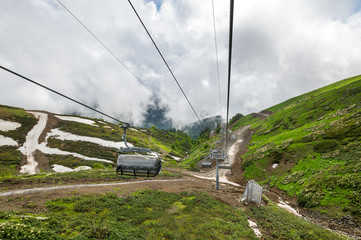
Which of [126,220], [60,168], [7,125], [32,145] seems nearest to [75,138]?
[32,145]

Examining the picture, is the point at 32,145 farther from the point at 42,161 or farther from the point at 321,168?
the point at 321,168

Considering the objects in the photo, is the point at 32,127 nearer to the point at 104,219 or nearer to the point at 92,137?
the point at 92,137

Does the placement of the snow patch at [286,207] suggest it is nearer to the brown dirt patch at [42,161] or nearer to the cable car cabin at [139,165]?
the cable car cabin at [139,165]

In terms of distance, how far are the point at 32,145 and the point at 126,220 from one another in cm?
9063

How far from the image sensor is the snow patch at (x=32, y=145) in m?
57.1

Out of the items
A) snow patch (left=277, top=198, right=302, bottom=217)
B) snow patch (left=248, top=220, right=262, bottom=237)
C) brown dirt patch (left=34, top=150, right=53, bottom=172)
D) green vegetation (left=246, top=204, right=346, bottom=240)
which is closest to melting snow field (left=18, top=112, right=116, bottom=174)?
brown dirt patch (left=34, top=150, right=53, bottom=172)

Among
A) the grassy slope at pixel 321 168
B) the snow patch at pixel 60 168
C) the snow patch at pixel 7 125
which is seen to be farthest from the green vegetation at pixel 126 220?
the snow patch at pixel 7 125

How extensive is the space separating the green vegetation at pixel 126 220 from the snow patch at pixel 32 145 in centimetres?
5910

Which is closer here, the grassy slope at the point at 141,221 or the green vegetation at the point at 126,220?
the green vegetation at the point at 126,220

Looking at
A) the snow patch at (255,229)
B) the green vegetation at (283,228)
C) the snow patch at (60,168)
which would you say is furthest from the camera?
the snow patch at (60,168)

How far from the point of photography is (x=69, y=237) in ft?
33.3

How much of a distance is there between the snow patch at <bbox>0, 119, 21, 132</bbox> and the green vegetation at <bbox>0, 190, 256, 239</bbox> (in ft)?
320

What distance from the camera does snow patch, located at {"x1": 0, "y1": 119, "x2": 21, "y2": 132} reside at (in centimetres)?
7744

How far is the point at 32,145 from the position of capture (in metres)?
74.6
